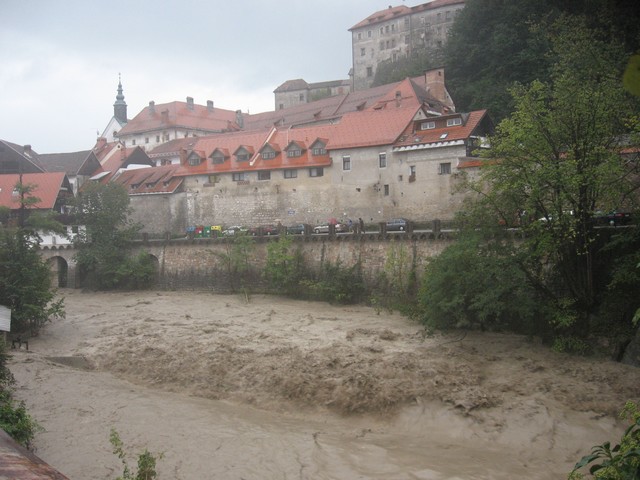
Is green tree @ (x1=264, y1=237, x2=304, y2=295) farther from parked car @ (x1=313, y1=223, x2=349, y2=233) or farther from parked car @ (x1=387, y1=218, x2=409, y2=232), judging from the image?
parked car @ (x1=387, y1=218, x2=409, y2=232)

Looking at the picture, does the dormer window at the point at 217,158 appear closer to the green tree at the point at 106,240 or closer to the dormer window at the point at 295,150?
the dormer window at the point at 295,150

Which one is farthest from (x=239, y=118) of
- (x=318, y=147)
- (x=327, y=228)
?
(x=327, y=228)

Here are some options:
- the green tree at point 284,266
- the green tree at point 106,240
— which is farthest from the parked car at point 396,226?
the green tree at point 106,240

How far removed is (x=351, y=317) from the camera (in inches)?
1204

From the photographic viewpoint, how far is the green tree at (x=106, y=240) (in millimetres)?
42344

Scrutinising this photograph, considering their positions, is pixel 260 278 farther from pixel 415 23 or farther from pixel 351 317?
pixel 415 23

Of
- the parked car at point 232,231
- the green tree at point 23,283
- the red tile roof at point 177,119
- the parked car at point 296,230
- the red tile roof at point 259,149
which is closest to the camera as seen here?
the green tree at point 23,283

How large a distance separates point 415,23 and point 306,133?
133 feet

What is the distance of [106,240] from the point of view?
141ft

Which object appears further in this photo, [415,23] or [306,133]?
[415,23]

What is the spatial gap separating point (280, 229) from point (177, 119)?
151ft

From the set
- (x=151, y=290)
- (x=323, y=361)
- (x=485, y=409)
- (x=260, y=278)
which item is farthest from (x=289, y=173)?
(x=485, y=409)

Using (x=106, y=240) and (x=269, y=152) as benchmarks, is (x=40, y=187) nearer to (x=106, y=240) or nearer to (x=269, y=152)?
(x=106, y=240)

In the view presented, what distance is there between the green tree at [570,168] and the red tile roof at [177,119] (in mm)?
57212
